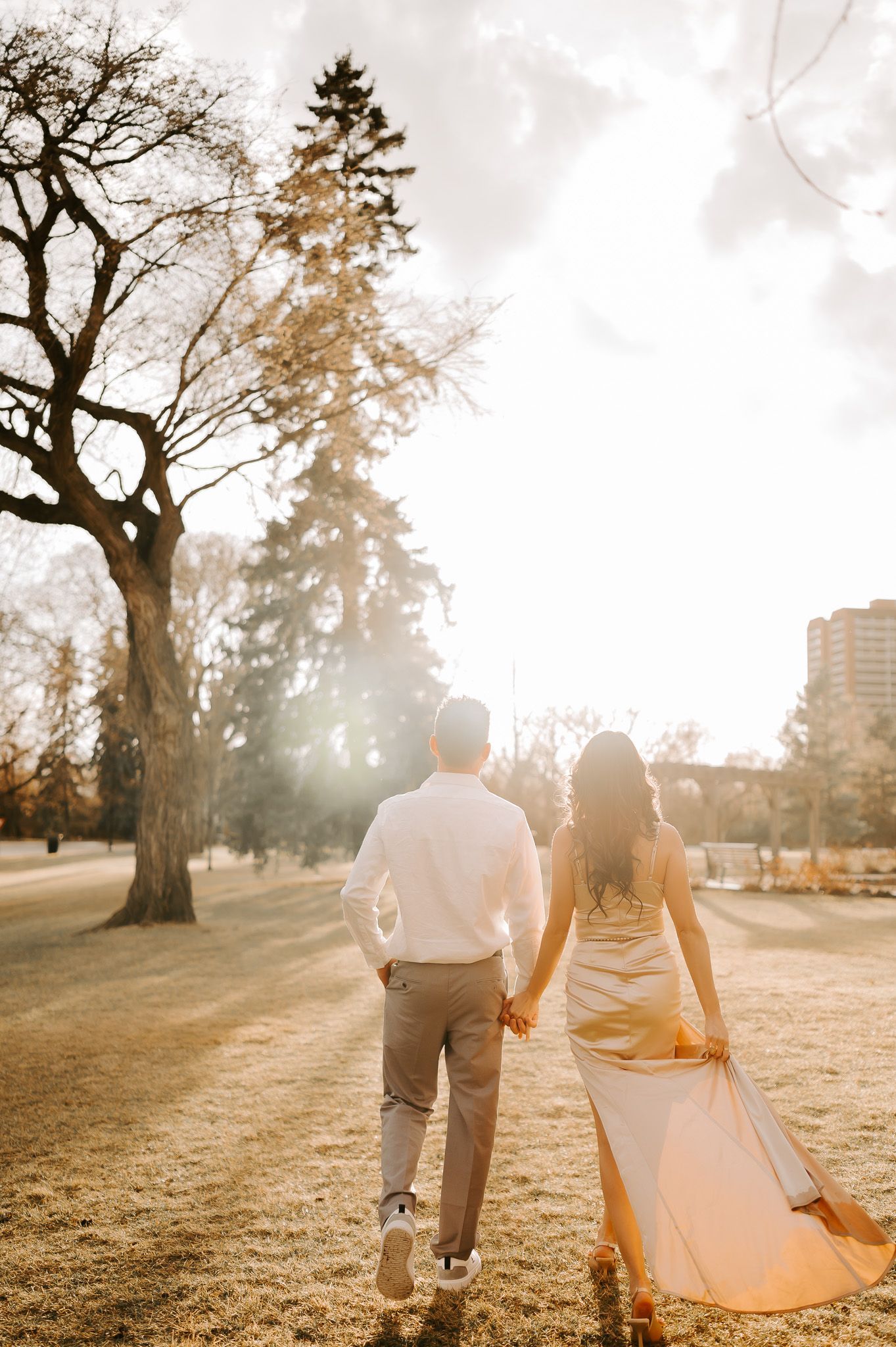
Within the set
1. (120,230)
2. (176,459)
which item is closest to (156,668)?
(176,459)

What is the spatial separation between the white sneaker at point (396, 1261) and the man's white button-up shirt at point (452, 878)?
0.83m

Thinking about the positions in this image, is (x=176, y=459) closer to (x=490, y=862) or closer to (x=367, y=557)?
(x=367, y=557)

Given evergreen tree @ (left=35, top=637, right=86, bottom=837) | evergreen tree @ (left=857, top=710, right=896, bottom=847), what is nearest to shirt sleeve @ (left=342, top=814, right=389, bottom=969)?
evergreen tree @ (left=35, top=637, right=86, bottom=837)

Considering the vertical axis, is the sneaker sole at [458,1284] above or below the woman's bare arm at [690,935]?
below

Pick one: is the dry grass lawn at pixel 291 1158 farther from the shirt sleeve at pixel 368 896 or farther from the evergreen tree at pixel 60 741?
the evergreen tree at pixel 60 741

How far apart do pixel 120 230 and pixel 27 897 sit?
48.0ft

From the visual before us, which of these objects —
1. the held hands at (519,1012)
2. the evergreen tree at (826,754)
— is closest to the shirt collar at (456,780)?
the held hands at (519,1012)

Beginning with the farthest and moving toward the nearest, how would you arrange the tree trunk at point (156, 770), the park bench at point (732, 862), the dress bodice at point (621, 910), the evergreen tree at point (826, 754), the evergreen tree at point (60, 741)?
the evergreen tree at point (826, 754)
the evergreen tree at point (60, 741)
the park bench at point (732, 862)
the tree trunk at point (156, 770)
the dress bodice at point (621, 910)

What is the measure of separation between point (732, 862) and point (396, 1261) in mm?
22204

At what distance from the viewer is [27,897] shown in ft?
70.2

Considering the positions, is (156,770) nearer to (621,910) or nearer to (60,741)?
(621,910)

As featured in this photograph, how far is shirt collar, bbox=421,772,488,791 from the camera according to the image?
11.6 feet

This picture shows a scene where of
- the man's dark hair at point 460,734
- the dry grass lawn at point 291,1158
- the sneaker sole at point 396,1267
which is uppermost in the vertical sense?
the man's dark hair at point 460,734

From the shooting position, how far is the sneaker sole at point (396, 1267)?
306cm
